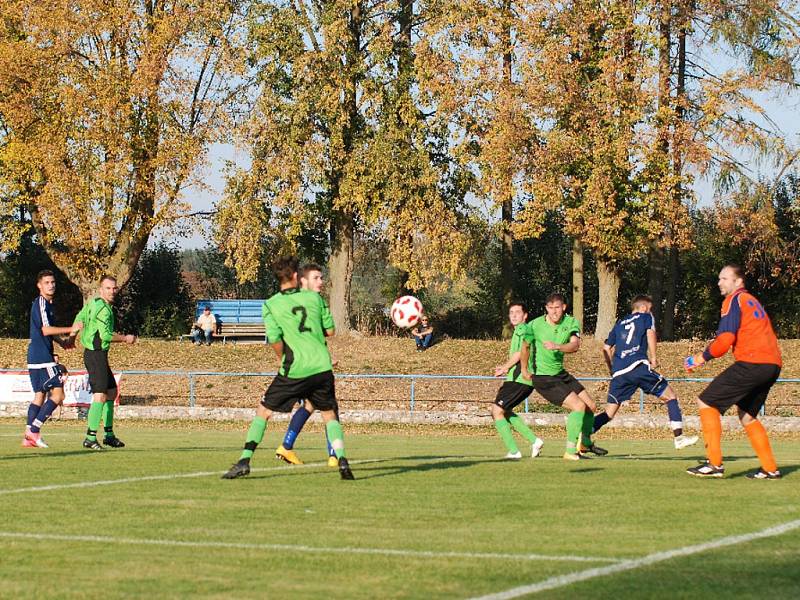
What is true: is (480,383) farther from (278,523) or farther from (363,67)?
(278,523)

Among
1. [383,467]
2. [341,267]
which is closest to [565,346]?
[383,467]

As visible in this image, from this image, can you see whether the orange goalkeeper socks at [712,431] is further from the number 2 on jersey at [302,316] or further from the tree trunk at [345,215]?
the tree trunk at [345,215]

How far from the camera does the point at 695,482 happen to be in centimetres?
1247

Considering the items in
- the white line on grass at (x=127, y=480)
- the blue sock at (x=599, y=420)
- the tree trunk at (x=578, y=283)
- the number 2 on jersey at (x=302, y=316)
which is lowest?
the white line on grass at (x=127, y=480)

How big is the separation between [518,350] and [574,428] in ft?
3.69

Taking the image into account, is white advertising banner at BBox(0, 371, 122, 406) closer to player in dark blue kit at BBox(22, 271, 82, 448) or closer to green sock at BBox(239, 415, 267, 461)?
player in dark blue kit at BBox(22, 271, 82, 448)

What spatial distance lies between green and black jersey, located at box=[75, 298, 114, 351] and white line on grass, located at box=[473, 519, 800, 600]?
33.1 feet

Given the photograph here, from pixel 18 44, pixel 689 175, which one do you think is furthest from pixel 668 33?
pixel 18 44

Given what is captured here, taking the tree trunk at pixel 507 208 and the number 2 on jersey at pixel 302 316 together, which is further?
the tree trunk at pixel 507 208

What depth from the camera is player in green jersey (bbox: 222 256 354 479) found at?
40.1ft

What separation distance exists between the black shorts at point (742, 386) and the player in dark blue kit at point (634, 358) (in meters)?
4.51

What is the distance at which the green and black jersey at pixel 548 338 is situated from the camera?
50.8 feet

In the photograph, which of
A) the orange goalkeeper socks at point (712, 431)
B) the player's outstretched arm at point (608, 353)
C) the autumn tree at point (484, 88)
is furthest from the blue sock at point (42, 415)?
the autumn tree at point (484, 88)

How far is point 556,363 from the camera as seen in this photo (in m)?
15.6
